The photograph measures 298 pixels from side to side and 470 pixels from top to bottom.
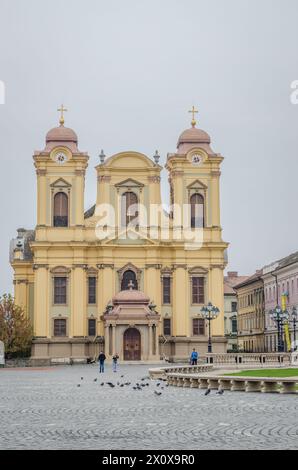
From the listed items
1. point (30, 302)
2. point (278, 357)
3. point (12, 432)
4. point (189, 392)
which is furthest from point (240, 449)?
point (30, 302)

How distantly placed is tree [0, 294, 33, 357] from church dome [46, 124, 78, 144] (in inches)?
645

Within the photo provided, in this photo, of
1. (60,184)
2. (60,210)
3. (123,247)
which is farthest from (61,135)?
(123,247)

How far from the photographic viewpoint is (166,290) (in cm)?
8312

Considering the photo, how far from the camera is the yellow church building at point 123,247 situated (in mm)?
80688

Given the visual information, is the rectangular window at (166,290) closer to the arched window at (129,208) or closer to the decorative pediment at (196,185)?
the arched window at (129,208)

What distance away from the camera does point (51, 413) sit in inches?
931

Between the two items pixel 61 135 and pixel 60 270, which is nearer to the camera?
pixel 60 270

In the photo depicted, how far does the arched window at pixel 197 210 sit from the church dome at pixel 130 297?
962 centimetres

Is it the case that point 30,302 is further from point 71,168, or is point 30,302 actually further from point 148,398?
point 148,398

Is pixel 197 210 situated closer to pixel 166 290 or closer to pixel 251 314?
pixel 166 290

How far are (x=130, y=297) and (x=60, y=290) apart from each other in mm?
7960

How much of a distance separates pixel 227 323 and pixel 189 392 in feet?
331

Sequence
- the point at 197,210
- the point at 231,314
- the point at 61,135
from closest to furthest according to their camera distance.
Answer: the point at 197,210
the point at 61,135
the point at 231,314

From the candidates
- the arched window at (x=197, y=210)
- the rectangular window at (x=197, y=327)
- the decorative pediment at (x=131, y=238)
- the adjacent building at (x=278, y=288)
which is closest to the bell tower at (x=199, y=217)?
the arched window at (x=197, y=210)
